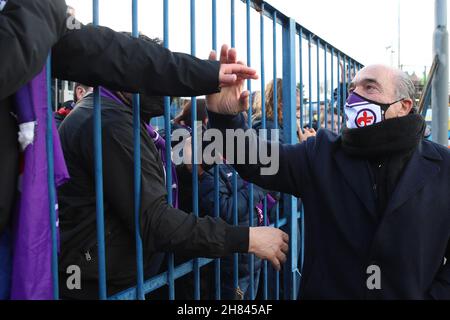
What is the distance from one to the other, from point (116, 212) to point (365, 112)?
116 centimetres

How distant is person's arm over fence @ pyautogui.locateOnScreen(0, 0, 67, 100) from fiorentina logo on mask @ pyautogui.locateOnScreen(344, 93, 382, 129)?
136cm

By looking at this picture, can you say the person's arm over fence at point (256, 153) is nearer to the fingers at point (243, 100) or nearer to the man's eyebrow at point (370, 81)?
the fingers at point (243, 100)

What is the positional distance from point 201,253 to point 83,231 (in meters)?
0.44

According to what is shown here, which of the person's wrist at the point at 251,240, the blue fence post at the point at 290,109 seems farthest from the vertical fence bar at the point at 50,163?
the blue fence post at the point at 290,109

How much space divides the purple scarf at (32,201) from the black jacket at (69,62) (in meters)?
0.03

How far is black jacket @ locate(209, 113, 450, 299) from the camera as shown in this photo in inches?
68.4

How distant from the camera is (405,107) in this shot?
2.11 m

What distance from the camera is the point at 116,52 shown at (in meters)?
1.37

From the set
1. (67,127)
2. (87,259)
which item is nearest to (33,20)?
(67,127)

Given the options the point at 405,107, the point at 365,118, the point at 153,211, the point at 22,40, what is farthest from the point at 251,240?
the point at 22,40

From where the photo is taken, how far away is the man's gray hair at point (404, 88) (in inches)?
82.5

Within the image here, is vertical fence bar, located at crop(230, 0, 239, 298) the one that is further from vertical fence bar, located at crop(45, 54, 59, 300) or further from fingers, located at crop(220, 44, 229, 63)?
vertical fence bar, located at crop(45, 54, 59, 300)

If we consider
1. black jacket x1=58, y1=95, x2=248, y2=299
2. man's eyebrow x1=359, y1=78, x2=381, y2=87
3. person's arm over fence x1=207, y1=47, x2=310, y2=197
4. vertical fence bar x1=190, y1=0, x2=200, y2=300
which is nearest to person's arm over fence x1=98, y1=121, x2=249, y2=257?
black jacket x1=58, y1=95, x2=248, y2=299

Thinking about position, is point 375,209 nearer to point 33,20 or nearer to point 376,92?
point 376,92
